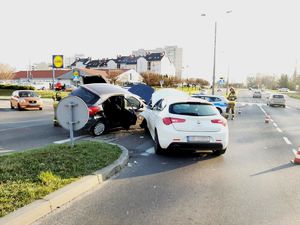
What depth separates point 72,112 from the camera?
676cm

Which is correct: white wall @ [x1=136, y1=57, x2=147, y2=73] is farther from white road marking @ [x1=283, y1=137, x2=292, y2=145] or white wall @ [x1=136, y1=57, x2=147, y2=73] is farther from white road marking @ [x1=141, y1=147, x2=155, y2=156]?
white road marking @ [x1=141, y1=147, x2=155, y2=156]

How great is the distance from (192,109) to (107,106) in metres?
4.22

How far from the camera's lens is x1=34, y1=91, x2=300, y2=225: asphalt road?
13.1 ft

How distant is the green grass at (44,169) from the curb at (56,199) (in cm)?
12

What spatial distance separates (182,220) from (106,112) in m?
7.24

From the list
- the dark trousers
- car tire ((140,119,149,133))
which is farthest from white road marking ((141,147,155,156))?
the dark trousers

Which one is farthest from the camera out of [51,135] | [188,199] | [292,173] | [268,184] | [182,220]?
[51,135]

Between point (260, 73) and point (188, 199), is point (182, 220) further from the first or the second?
point (260, 73)

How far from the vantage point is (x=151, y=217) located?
3.99 m

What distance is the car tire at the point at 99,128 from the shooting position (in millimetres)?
10102

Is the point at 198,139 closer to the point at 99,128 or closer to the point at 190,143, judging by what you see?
the point at 190,143

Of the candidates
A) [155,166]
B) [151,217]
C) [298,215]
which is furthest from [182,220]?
[155,166]

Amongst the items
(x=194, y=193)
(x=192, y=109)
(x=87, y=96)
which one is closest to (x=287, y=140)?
(x=192, y=109)

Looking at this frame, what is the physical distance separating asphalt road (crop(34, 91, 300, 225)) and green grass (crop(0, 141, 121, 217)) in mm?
433
